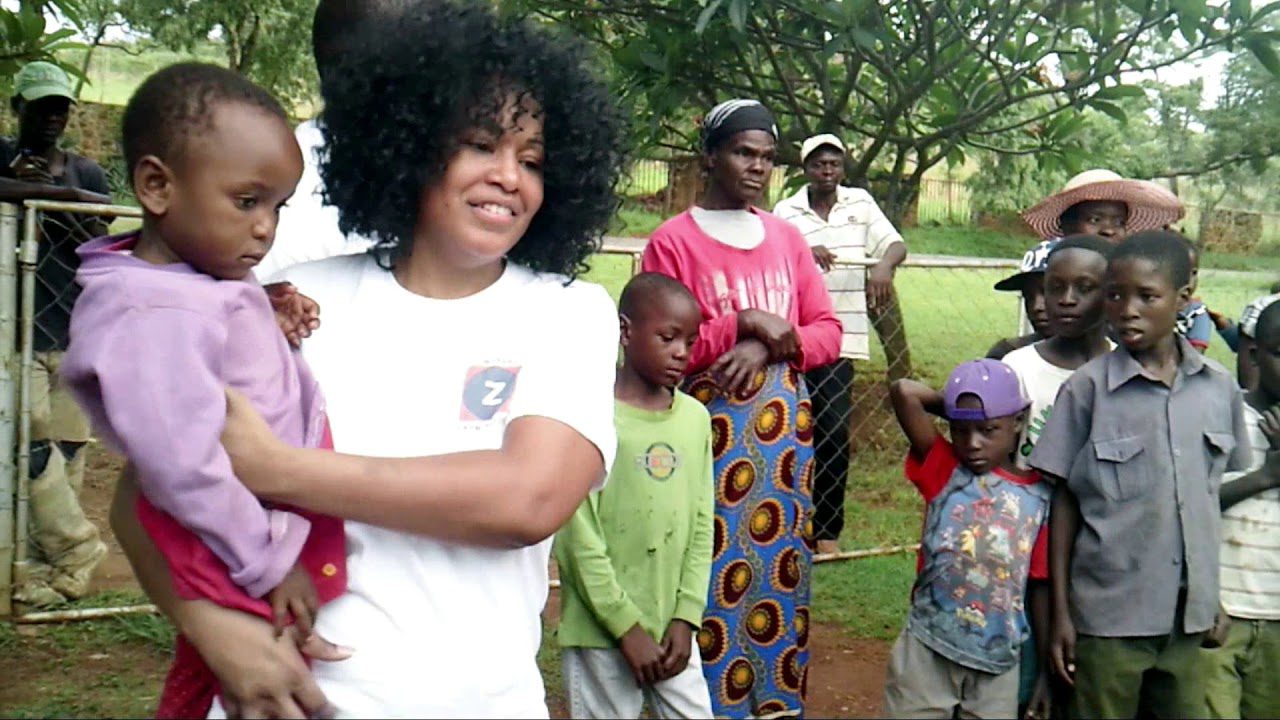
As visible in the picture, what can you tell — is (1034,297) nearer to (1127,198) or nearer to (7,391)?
(1127,198)

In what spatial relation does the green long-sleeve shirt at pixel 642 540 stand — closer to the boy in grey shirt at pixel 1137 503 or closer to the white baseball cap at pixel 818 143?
the boy in grey shirt at pixel 1137 503

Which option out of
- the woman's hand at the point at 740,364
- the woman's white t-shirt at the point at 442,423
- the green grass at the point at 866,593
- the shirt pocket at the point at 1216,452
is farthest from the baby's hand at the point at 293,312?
the green grass at the point at 866,593

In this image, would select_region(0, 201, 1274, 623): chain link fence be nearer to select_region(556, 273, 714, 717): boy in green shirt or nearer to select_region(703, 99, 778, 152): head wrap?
select_region(703, 99, 778, 152): head wrap

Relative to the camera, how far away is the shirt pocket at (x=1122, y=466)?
317 cm

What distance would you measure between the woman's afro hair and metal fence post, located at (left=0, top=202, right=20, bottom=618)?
2.97 meters

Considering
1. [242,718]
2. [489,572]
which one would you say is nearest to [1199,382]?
[489,572]

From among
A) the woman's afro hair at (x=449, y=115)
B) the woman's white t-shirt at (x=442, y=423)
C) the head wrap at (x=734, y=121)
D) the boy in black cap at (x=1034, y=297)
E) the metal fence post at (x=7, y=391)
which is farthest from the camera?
the metal fence post at (x=7, y=391)

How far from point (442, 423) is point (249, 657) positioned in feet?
1.20

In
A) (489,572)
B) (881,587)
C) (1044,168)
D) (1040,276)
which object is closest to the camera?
(489,572)

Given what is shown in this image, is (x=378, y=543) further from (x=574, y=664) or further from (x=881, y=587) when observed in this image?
(x=881, y=587)

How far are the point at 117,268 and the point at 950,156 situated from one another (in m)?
6.18

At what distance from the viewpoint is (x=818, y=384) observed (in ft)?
18.8

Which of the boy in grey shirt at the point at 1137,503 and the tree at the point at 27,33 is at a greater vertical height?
the tree at the point at 27,33

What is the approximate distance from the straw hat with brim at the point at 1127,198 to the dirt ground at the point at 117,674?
1799mm
